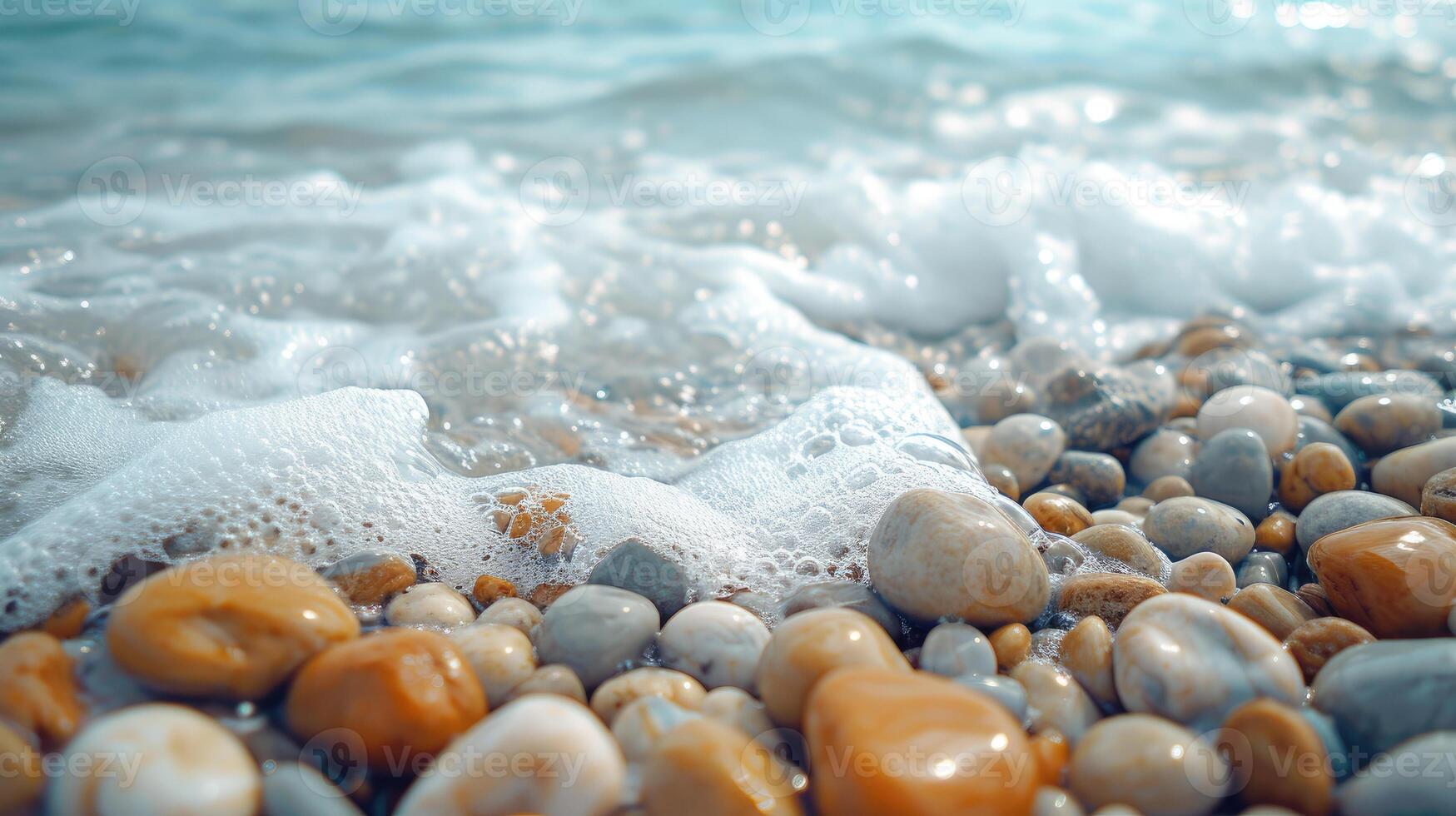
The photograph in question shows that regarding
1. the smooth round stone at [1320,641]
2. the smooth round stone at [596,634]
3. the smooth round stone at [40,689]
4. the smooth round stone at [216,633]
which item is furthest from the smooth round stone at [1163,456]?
the smooth round stone at [40,689]

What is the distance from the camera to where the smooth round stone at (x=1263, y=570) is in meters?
1.89

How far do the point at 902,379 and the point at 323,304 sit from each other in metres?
2.14

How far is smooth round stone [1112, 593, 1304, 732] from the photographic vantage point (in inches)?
53.7

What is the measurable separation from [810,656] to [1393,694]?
34.5 inches

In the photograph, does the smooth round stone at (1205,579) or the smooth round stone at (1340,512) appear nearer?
the smooth round stone at (1205,579)

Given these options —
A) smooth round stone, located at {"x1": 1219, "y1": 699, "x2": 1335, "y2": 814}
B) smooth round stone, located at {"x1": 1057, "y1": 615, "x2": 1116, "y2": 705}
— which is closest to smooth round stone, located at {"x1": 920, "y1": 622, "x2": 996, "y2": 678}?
smooth round stone, located at {"x1": 1057, "y1": 615, "x2": 1116, "y2": 705}

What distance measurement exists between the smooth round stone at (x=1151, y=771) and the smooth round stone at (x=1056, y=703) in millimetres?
109

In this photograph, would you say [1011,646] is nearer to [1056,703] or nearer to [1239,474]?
[1056,703]

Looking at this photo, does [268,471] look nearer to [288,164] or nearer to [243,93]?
[288,164]

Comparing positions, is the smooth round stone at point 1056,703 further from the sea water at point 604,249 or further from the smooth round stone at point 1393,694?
the sea water at point 604,249

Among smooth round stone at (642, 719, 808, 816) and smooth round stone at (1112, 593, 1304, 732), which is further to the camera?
smooth round stone at (1112, 593, 1304, 732)

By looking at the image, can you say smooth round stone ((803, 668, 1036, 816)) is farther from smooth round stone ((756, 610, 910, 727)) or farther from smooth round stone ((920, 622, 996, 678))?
smooth round stone ((920, 622, 996, 678))

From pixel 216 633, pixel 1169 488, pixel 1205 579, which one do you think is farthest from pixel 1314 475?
pixel 216 633

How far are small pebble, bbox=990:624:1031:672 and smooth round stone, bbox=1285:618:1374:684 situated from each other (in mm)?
457
